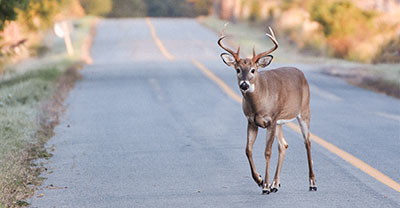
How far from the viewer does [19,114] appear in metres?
14.4

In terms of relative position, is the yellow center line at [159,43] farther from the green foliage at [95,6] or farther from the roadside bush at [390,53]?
the green foliage at [95,6]

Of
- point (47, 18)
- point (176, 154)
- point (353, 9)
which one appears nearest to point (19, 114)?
point (176, 154)

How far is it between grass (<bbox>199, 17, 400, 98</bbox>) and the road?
33.9 inches

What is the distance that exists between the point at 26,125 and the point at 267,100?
20.0ft

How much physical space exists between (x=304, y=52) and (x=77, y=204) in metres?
32.4

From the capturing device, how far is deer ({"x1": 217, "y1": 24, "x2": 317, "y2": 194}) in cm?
826

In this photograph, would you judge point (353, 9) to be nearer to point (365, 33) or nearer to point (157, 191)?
point (365, 33)

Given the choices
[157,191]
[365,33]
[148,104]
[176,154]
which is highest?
[157,191]

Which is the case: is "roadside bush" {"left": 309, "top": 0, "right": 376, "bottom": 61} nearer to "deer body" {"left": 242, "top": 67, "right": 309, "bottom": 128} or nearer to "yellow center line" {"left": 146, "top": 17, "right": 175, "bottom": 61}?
"yellow center line" {"left": 146, "top": 17, "right": 175, "bottom": 61}

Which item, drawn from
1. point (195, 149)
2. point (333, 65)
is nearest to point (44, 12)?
point (333, 65)

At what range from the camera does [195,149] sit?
38.3 ft

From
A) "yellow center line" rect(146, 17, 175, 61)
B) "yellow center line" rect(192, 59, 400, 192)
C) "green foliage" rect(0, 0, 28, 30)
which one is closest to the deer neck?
"yellow center line" rect(192, 59, 400, 192)

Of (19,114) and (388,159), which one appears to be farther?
(19,114)

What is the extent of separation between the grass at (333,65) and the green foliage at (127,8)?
117ft
